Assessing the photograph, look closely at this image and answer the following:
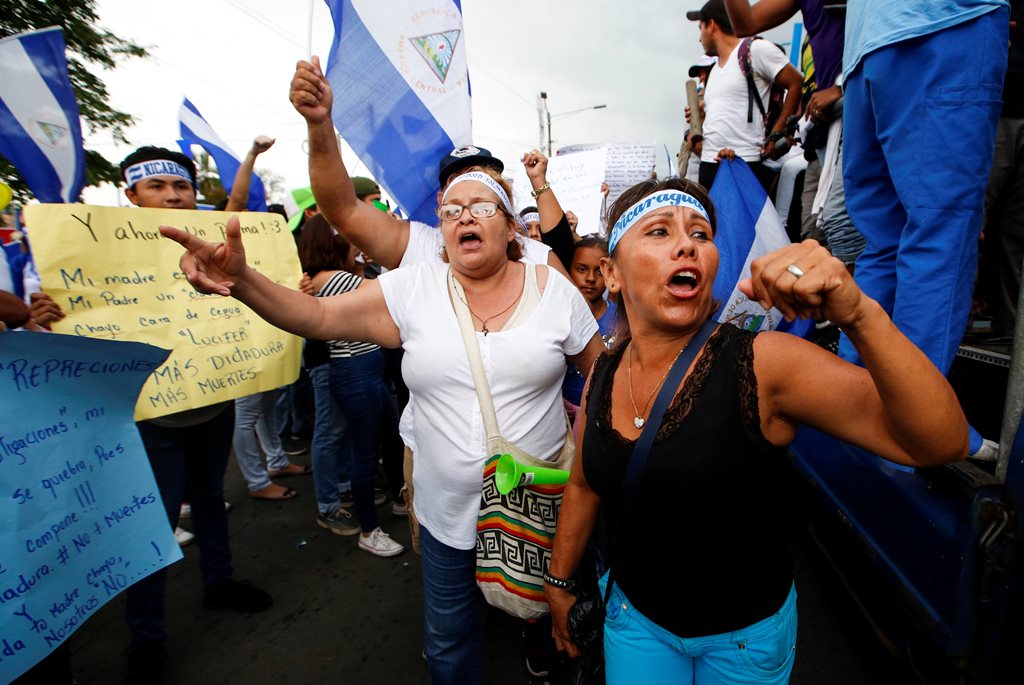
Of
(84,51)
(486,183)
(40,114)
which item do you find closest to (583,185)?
(486,183)

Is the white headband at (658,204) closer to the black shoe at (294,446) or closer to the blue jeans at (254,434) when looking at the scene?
the blue jeans at (254,434)

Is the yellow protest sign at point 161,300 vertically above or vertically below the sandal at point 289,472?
above

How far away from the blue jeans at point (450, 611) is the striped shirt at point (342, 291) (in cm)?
190

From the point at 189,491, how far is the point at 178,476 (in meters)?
0.31

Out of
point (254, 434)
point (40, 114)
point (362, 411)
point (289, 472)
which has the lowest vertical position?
point (289, 472)

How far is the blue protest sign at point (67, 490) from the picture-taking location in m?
1.72

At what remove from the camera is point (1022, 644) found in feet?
4.41

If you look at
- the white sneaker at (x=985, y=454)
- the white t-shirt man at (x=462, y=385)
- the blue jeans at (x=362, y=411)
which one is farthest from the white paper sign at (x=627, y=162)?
the white sneaker at (x=985, y=454)

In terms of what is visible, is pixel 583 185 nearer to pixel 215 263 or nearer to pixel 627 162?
pixel 627 162

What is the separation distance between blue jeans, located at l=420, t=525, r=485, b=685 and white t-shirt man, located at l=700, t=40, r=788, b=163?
3.70 meters

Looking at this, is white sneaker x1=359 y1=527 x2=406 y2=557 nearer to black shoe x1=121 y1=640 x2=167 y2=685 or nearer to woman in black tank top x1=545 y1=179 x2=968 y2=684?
black shoe x1=121 y1=640 x2=167 y2=685

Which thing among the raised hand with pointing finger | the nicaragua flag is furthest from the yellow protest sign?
the nicaragua flag

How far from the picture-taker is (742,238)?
2518mm

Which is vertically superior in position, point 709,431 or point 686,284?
point 686,284
